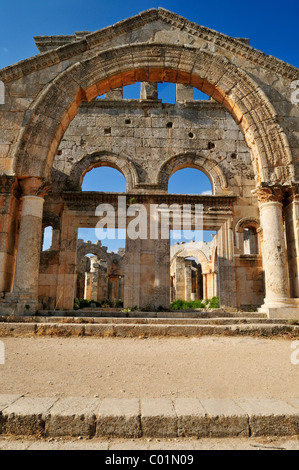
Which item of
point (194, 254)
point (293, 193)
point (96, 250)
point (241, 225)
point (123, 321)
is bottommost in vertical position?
point (123, 321)

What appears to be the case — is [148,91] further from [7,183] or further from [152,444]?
[152,444]

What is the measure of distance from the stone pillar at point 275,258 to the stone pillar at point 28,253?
5.31 meters

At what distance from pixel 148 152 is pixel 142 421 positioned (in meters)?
12.5

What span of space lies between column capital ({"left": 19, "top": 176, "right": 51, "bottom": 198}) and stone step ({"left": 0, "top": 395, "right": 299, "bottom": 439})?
611 centimetres

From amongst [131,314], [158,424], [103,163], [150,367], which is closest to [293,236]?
[131,314]

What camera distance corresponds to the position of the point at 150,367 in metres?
3.81

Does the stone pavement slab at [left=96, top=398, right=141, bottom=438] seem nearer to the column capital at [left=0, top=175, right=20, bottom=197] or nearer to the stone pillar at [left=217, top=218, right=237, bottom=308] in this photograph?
the column capital at [left=0, top=175, right=20, bottom=197]

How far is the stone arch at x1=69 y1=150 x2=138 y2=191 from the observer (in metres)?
13.5

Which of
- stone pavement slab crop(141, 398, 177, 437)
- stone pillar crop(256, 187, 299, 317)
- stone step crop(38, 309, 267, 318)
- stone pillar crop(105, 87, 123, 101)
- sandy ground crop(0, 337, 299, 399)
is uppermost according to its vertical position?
stone pillar crop(105, 87, 123, 101)

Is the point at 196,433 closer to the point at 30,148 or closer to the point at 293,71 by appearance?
the point at 30,148

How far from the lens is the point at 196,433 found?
2338 millimetres

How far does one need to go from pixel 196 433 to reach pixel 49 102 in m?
8.24

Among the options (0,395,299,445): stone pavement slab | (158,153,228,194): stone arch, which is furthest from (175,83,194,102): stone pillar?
(0,395,299,445): stone pavement slab

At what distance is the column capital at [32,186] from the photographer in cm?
780
